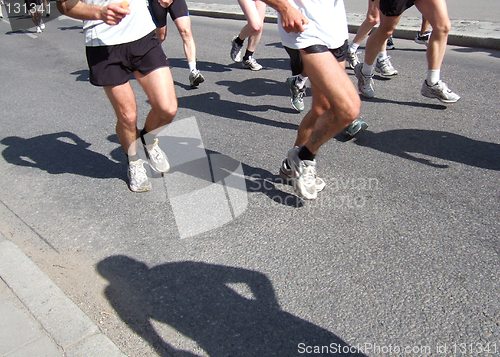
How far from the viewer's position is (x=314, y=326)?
2.25m

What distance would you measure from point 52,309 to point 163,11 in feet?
13.7

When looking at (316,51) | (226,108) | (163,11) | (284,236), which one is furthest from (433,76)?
(163,11)

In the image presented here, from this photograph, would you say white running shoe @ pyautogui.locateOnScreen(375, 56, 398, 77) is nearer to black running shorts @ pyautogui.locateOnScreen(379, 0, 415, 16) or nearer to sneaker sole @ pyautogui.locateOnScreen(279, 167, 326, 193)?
black running shorts @ pyautogui.locateOnScreen(379, 0, 415, 16)

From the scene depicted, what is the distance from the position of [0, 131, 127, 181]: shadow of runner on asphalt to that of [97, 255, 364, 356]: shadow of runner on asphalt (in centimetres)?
140

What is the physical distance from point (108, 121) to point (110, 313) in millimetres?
3200

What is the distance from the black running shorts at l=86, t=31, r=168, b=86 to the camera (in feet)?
10.4

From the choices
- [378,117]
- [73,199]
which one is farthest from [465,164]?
[73,199]

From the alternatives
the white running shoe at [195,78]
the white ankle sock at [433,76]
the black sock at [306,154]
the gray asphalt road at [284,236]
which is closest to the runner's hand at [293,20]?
the black sock at [306,154]

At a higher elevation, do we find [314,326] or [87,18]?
[87,18]

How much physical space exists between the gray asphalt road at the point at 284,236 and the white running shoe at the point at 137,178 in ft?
0.25

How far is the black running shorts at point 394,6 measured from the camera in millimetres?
4449

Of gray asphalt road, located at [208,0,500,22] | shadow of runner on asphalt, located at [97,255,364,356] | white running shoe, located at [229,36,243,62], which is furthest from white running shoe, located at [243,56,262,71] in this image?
shadow of runner on asphalt, located at [97,255,364,356]

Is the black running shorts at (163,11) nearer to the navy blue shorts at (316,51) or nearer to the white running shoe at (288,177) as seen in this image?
the navy blue shorts at (316,51)

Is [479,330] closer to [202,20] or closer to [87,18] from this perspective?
[87,18]
